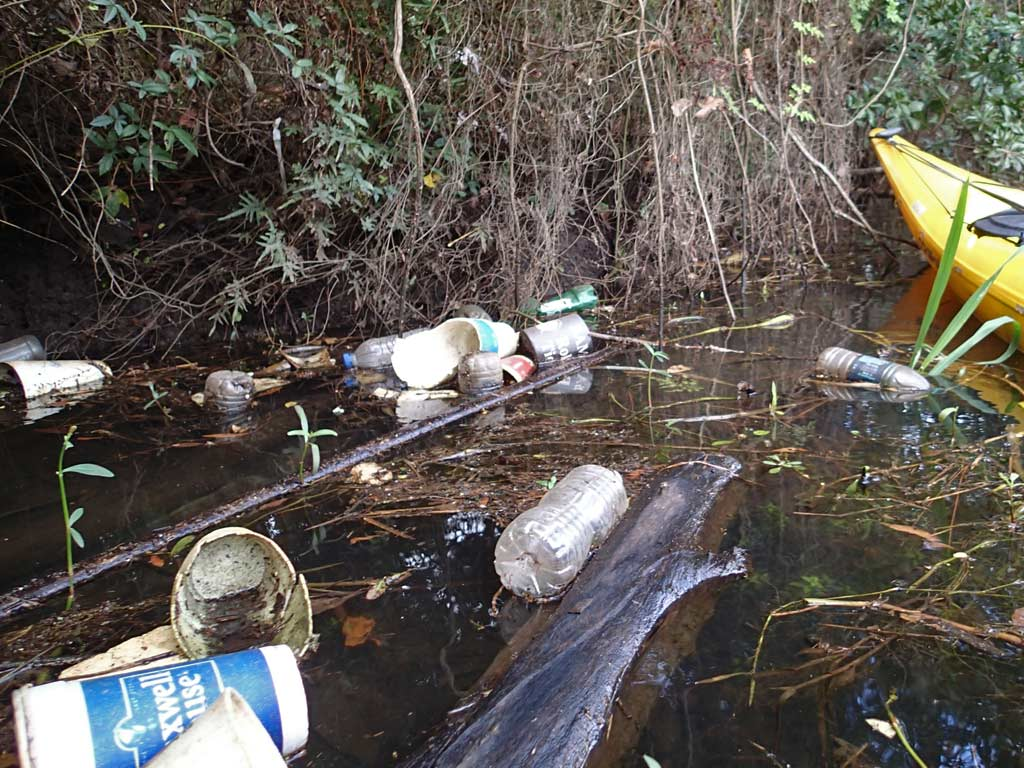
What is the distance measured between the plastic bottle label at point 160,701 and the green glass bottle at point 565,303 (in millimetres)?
3723

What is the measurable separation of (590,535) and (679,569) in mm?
267

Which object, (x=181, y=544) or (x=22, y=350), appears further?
(x=22, y=350)

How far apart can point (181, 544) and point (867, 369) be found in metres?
2.98

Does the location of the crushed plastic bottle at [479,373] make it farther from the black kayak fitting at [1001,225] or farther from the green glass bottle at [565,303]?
the black kayak fitting at [1001,225]

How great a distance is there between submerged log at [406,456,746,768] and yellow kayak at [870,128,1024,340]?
2050 millimetres

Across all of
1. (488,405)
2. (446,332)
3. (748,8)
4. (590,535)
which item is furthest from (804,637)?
(748,8)

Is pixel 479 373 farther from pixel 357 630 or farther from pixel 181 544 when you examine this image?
pixel 357 630

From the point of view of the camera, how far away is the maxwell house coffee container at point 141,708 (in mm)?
1028

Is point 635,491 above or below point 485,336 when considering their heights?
below

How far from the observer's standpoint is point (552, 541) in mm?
1827

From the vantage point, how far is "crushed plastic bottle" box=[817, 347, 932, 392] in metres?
3.25

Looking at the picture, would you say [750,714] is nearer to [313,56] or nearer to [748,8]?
[313,56]

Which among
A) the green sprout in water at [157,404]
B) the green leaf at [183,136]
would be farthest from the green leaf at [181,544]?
the green leaf at [183,136]

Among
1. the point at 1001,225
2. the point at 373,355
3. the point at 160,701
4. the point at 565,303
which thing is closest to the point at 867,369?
the point at 1001,225
